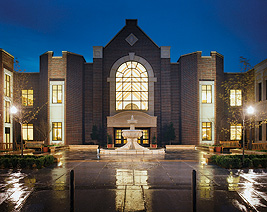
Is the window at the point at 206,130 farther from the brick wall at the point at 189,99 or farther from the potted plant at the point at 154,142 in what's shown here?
the potted plant at the point at 154,142

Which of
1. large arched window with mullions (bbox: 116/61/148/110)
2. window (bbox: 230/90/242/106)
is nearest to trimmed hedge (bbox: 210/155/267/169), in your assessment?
large arched window with mullions (bbox: 116/61/148/110)

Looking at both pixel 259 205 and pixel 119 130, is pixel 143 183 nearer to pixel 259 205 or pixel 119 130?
pixel 259 205

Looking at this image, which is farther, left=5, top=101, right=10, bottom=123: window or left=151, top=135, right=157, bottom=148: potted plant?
left=151, top=135, right=157, bottom=148: potted plant

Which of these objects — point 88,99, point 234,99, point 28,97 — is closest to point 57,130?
point 88,99

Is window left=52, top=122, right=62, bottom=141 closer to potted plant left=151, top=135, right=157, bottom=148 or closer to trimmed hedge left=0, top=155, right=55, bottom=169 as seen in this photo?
potted plant left=151, top=135, right=157, bottom=148

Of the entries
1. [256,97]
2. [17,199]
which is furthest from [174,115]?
[17,199]

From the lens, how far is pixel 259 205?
271 inches

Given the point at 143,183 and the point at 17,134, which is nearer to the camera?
the point at 143,183

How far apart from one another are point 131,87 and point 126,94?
1.13 meters

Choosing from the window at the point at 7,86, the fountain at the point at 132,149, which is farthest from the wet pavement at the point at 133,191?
the window at the point at 7,86

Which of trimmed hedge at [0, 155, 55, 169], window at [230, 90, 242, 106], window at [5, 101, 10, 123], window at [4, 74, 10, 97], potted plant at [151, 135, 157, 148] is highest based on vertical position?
window at [4, 74, 10, 97]

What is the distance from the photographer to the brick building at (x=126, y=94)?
31.4 meters

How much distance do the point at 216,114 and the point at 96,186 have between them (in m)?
25.2

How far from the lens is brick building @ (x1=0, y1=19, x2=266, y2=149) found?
31.4 meters
